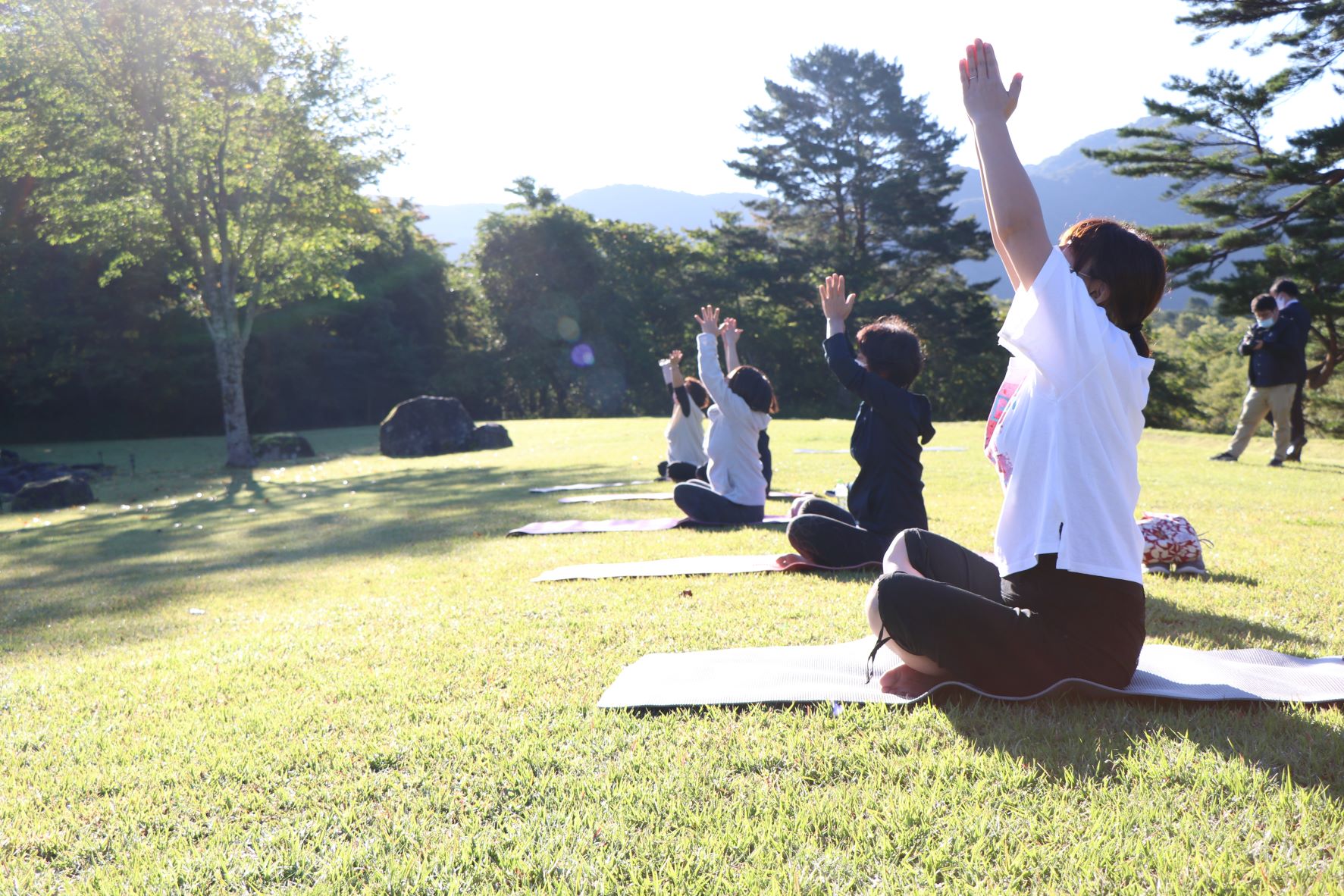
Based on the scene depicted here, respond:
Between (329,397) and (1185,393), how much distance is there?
2898cm

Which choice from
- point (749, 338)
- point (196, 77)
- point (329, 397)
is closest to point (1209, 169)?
point (749, 338)

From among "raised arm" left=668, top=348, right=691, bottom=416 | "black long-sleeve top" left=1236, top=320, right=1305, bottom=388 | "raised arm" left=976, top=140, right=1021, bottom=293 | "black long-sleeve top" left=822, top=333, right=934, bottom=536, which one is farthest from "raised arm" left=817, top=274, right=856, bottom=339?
"black long-sleeve top" left=1236, top=320, right=1305, bottom=388

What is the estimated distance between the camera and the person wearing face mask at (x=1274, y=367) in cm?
1148

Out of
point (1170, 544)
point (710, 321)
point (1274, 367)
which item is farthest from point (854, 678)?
point (1274, 367)

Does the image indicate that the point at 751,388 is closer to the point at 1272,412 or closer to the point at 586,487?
the point at 586,487

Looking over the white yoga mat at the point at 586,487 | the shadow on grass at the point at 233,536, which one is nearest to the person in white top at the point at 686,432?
the white yoga mat at the point at 586,487

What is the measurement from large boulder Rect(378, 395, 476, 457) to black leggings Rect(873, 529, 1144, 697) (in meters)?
16.6

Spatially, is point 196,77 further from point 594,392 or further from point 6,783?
point 594,392

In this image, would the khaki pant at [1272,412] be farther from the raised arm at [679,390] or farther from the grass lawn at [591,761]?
the raised arm at [679,390]

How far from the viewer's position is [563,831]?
6.95ft

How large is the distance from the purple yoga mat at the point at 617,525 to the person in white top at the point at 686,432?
6.30 ft

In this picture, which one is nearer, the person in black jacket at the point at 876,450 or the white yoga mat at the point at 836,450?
the person in black jacket at the point at 876,450

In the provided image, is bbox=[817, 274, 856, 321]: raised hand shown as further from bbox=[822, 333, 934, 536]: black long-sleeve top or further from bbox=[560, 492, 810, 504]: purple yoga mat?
bbox=[560, 492, 810, 504]: purple yoga mat

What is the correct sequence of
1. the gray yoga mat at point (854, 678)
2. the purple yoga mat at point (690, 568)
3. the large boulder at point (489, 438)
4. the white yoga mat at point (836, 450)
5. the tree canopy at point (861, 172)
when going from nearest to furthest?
the gray yoga mat at point (854, 678)
the purple yoga mat at point (690, 568)
the white yoga mat at point (836, 450)
the large boulder at point (489, 438)
the tree canopy at point (861, 172)
